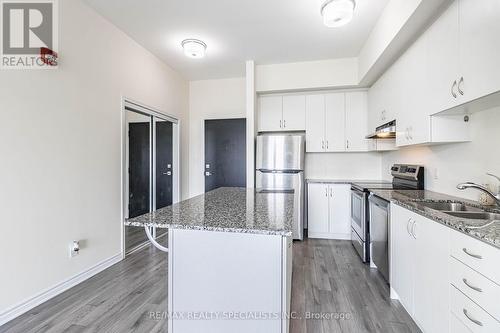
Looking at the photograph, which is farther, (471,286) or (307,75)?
(307,75)

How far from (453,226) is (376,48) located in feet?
7.49

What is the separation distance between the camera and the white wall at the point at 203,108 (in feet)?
15.3

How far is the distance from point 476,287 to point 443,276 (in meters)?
0.28

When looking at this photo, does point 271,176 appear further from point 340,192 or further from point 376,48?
point 376,48

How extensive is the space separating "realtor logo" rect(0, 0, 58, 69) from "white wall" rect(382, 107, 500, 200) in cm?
351

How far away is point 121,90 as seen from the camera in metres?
3.02

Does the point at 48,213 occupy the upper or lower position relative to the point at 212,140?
lower

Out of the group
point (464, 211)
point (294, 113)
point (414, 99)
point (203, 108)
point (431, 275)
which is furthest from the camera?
point (203, 108)

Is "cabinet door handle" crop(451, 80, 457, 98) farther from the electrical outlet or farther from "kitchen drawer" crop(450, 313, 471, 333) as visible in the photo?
the electrical outlet

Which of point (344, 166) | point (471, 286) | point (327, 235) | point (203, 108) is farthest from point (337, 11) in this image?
point (203, 108)

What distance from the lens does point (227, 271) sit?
1.28 m

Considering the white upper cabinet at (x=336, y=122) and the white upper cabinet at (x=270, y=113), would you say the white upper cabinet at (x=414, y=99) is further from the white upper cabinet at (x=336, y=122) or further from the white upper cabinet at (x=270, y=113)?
the white upper cabinet at (x=270, y=113)

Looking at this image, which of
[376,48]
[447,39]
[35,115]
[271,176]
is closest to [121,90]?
[35,115]

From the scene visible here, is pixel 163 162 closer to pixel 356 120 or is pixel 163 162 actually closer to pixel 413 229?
pixel 356 120
